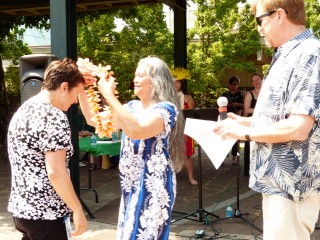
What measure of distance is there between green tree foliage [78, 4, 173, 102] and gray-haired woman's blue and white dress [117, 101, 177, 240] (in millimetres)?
14212

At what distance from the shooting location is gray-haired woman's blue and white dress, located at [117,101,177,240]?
2813 mm

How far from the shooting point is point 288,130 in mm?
2018

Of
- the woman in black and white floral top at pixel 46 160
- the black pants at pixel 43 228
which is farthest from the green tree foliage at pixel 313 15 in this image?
the black pants at pixel 43 228

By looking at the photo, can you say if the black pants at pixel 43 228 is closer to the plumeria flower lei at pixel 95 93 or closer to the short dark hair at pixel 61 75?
the plumeria flower lei at pixel 95 93

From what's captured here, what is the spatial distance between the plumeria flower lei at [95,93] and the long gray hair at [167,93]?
26cm

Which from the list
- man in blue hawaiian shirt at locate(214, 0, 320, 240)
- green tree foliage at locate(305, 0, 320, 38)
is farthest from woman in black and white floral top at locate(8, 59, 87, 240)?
green tree foliage at locate(305, 0, 320, 38)

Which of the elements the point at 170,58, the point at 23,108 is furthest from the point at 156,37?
the point at 23,108

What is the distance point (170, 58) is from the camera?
1672cm

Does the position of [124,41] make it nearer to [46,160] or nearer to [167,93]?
[167,93]

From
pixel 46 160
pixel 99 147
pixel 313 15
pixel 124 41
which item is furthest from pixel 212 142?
pixel 313 15

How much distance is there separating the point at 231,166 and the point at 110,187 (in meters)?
3.06

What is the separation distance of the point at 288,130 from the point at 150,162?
1015 mm

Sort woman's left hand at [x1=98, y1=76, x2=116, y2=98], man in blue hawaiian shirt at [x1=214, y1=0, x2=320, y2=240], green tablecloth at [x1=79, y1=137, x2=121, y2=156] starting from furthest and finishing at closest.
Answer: green tablecloth at [x1=79, y1=137, x2=121, y2=156]
woman's left hand at [x1=98, y1=76, x2=116, y2=98]
man in blue hawaiian shirt at [x1=214, y1=0, x2=320, y2=240]

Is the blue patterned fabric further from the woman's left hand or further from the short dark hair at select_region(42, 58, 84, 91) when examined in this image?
the short dark hair at select_region(42, 58, 84, 91)
